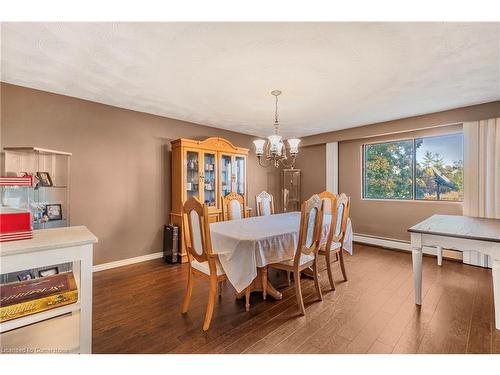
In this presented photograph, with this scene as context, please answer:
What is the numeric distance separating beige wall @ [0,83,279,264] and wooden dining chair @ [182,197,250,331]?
1.78 metres

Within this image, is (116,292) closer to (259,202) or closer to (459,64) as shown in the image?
(259,202)

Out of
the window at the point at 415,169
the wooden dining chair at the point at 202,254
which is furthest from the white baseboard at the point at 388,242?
the wooden dining chair at the point at 202,254

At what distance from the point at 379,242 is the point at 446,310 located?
2.40 m

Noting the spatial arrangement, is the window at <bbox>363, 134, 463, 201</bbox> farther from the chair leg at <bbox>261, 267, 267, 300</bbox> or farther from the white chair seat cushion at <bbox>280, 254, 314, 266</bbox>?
the chair leg at <bbox>261, 267, 267, 300</bbox>

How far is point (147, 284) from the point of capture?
2.74 meters

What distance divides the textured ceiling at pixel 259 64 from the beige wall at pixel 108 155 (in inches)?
8.9

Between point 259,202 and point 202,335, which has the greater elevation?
point 259,202

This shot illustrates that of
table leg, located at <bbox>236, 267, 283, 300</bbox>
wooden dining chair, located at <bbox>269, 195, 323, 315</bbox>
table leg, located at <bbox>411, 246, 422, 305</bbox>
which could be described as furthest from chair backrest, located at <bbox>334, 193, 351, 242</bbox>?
table leg, located at <bbox>236, 267, 283, 300</bbox>

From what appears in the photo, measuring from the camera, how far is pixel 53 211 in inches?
106

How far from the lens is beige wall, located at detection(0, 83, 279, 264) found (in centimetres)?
274

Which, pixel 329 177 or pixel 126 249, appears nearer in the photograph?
pixel 126 249

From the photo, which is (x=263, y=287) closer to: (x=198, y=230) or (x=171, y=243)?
(x=198, y=230)

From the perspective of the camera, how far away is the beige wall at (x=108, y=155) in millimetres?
2740
